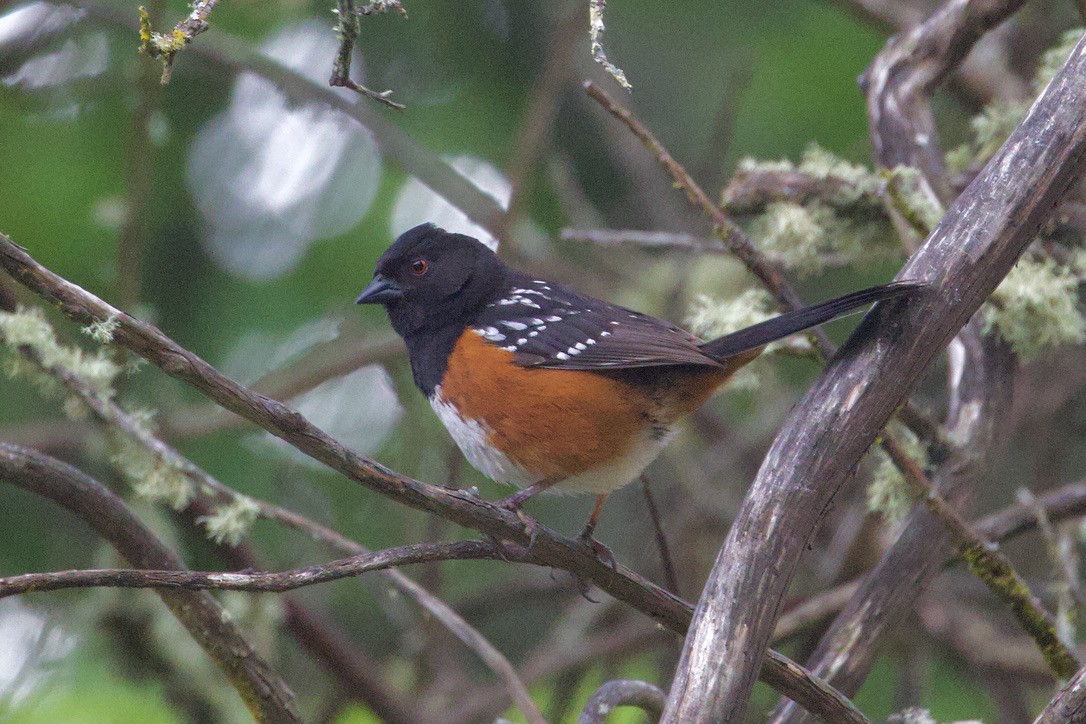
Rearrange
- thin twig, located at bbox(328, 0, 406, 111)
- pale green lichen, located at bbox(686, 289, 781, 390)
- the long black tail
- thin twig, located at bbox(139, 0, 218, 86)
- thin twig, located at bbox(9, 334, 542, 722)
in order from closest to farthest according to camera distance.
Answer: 1. thin twig, located at bbox(139, 0, 218, 86)
2. thin twig, located at bbox(328, 0, 406, 111)
3. the long black tail
4. thin twig, located at bbox(9, 334, 542, 722)
5. pale green lichen, located at bbox(686, 289, 781, 390)

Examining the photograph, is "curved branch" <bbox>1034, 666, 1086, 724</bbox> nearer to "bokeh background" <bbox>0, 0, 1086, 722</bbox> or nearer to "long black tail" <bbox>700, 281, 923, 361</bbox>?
"long black tail" <bbox>700, 281, 923, 361</bbox>

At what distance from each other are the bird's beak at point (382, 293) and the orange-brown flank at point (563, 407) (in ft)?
1.26

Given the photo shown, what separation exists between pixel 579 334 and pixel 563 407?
0.68 feet

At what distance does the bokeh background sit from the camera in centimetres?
323

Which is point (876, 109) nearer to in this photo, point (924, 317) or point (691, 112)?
point (924, 317)

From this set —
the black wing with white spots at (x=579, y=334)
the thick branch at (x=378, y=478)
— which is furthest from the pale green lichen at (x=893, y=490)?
the thick branch at (x=378, y=478)

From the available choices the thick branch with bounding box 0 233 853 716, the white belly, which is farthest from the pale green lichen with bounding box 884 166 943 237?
the thick branch with bounding box 0 233 853 716

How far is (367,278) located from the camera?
3914 millimetres

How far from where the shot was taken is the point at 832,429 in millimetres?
1642

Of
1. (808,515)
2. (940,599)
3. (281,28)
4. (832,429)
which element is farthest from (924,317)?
(281,28)

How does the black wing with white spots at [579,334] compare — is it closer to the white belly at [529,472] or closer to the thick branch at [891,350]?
the white belly at [529,472]

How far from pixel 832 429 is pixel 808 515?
14cm

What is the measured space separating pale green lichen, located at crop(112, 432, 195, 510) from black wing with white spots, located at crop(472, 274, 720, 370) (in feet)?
2.50

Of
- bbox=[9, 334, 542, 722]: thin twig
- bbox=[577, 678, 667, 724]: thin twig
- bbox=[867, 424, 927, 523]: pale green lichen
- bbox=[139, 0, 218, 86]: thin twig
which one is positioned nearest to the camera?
bbox=[139, 0, 218, 86]: thin twig
